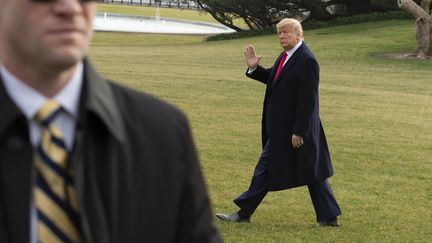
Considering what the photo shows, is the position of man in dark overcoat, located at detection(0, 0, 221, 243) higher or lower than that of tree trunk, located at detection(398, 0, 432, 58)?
higher

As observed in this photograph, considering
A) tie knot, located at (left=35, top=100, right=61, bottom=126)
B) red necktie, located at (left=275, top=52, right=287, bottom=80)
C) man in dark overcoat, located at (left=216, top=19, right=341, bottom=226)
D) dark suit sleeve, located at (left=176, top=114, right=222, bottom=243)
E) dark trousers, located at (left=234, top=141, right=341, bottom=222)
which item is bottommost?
dark trousers, located at (left=234, top=141, right=341, bottom=222)

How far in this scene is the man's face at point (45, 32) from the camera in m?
1.87

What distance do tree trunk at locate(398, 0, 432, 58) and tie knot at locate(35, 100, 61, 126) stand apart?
1230 inches

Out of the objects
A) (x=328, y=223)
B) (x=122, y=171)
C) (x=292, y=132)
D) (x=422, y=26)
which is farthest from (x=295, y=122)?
(x=422, y=26)

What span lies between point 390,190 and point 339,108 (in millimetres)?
8387

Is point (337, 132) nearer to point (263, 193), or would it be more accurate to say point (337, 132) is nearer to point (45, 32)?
point (263, 193)

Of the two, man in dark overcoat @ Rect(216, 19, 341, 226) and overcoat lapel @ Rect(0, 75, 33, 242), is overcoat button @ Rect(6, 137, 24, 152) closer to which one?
overcoat lapel @ Rect(0, 75, 33, 242)

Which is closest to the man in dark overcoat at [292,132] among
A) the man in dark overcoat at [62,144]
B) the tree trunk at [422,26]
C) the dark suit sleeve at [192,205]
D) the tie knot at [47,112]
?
the dark suit sleeve at [192,205]

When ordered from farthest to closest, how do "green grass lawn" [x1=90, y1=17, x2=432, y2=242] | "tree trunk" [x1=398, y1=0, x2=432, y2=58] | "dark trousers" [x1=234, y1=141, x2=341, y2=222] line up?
"tree trunk" [x1=398, y1=0, x2=432, y2=58] < "green grass lawn" [x1=90, y1=17, x2=432, y2=242] < "dark trousers" [x1=234, y1=141, x2=341, y2=222]

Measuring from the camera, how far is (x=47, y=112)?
1889 mm

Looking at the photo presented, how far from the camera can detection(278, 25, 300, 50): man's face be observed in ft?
26.0

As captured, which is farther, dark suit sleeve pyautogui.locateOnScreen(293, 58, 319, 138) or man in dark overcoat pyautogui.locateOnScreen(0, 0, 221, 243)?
dark suit sleeve pyautogui.locateOnScreen(293, 58, 319, 138)

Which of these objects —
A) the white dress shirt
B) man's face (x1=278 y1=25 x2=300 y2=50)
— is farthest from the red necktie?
the white dress shirt

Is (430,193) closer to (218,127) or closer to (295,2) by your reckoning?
(218,127)
